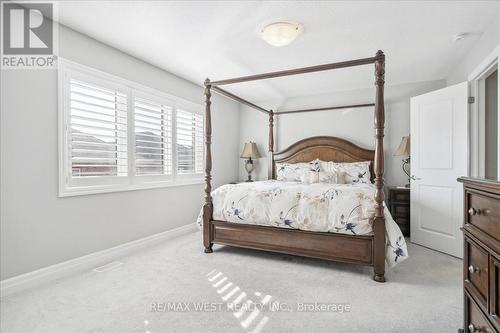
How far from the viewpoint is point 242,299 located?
2160 mm

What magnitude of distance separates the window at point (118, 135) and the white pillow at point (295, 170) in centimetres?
162

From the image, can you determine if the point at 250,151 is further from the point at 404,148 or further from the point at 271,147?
the point at 404,148

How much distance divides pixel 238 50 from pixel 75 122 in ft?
6.40

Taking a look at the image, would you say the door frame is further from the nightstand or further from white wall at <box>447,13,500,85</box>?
the nightstand

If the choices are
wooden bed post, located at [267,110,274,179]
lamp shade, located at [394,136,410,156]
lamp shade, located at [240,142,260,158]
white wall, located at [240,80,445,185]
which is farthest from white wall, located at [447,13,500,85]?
lamp shade, located at [240,142,260,158]

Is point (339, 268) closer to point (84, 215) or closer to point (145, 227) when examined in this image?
point (145, 227)

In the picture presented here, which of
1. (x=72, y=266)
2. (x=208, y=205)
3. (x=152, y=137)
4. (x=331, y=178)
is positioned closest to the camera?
(x=72, y=266)

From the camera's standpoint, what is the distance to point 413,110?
3.83 meters

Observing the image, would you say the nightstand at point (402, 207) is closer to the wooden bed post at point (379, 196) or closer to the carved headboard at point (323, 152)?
the carved headboard at point (323, 152)

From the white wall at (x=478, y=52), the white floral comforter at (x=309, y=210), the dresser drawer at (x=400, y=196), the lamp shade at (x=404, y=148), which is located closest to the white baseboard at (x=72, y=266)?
the white floral comforter at (x=309, y=210)

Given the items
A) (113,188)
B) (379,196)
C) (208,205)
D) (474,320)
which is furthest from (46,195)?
(474,320)

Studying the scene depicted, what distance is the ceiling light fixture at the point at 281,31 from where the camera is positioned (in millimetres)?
2551

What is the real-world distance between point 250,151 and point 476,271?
14.2ft

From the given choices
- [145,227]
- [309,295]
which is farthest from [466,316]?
[145,227]
